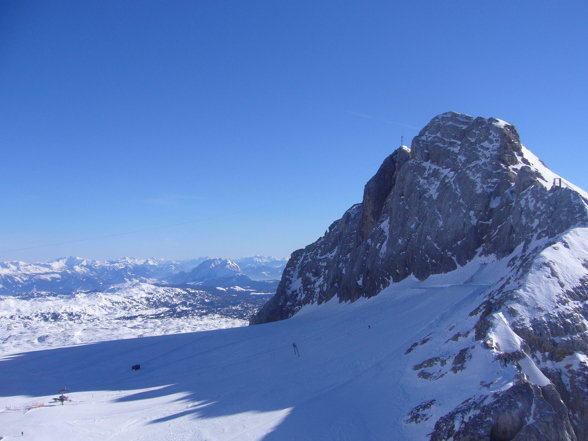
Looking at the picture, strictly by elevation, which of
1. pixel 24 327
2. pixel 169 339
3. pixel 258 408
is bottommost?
pixel 24 327

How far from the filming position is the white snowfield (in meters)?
18.6

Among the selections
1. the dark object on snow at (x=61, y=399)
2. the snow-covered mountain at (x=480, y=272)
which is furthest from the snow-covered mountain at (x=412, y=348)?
the dark object on snow at (x=61, y=399)

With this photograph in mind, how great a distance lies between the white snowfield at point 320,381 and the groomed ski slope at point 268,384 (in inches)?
5.1

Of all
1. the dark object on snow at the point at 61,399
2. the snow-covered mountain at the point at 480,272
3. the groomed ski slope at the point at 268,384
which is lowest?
the dark object on snow at the point at 61,399

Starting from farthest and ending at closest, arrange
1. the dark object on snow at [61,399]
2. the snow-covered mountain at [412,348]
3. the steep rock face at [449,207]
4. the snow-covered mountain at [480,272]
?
the steep rock face at [449,207]
the dark object on snow at [61,399]
the snow-covered mountain at [412,348]
the snow-covered mountain at [480,272]

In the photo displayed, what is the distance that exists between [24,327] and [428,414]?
181 meters

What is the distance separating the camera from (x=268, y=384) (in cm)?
2845

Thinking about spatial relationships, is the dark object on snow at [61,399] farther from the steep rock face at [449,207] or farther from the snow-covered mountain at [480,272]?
the steep rock face at [449,207]

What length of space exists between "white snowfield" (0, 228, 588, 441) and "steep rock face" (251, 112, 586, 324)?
157 inches

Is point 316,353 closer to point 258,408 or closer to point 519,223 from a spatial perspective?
point 258,408

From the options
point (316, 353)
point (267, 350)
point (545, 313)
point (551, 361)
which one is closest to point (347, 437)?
point (551, 361)

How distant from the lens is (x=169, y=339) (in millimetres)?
62375

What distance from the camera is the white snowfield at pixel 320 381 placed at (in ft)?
61.2

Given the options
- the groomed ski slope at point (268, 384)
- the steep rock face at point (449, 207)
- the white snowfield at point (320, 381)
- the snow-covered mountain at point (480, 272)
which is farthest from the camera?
the steep rock face at point (449, 207)
